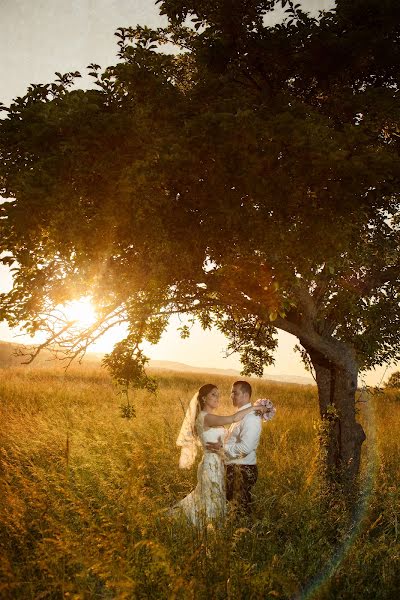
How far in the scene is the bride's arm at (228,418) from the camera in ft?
21.1

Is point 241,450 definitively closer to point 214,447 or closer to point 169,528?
point 214,447

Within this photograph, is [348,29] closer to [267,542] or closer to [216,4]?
[216,4]

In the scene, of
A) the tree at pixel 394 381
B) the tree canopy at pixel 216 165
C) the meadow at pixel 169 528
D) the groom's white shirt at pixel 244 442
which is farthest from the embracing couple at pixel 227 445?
the tree at pixel 394 381

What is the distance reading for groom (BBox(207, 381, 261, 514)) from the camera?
6492 millimetres

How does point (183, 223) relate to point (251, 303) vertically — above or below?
above

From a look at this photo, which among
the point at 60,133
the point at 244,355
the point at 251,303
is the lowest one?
the point at 244,355

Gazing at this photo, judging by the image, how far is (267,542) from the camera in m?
5.47

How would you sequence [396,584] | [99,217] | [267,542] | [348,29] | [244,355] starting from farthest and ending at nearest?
[244,355], [348,29], [267,542], [99,217], [396,584]

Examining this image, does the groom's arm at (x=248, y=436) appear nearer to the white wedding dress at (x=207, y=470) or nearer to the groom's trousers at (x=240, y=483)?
the groom's trousers at (x=240, y=483)

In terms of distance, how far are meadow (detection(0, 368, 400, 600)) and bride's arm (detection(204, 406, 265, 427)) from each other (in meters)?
0.50

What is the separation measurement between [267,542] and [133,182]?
175 inches

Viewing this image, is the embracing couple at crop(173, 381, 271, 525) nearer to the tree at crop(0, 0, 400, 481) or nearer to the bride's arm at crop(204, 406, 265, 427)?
the bride's arm at crop(204, 406, 265, 427)

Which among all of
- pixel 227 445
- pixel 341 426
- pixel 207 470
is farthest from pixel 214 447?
pixel 341 426

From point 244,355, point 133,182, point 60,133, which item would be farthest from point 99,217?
point 244,355
